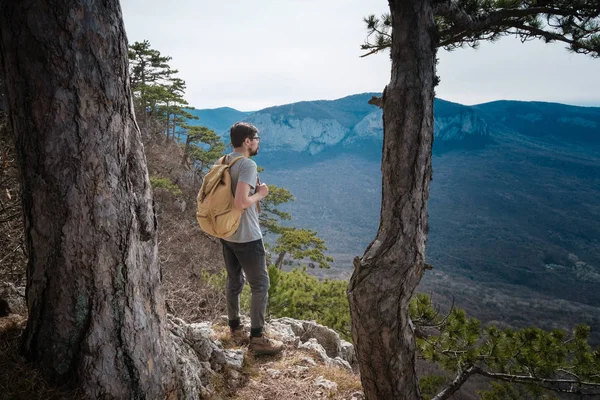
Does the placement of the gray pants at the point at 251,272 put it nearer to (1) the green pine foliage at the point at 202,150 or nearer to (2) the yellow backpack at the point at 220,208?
(2) the yellow backpack at the point at 220,208

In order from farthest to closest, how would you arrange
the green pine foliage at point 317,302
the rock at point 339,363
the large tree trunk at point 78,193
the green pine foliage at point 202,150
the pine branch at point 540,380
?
the green pine foliage at point 202,150 < the green pine foliage at point 317,302 < the rock at point 339,363 < the pine branch at point 540,380 < the large tree trunk at point 78,193

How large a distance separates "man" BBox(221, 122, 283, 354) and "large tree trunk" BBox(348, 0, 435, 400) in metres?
0.85

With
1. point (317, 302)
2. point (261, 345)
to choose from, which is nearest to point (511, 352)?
point (261, 345)

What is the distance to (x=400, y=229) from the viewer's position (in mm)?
2270

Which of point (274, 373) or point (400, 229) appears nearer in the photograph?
point (400, 229)

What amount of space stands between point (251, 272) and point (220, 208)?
608 mm

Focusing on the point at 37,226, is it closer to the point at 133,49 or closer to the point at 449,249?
the point at 133,49

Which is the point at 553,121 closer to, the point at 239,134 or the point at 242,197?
the point at 239,134

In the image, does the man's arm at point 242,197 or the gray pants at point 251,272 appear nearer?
the man's arm at point 242,197

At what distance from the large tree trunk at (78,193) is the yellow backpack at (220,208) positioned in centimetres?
110

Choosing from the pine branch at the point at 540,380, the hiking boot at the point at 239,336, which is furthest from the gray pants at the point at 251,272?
the pine branch at the point at 540,380

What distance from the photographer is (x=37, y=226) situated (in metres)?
1.32

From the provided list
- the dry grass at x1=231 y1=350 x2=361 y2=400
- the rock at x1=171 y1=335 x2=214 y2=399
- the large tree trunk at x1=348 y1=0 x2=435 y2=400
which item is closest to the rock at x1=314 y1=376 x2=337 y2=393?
the dry grass at x1=231 y1=350 x2=361 y2=400

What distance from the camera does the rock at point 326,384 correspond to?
2742 mm
